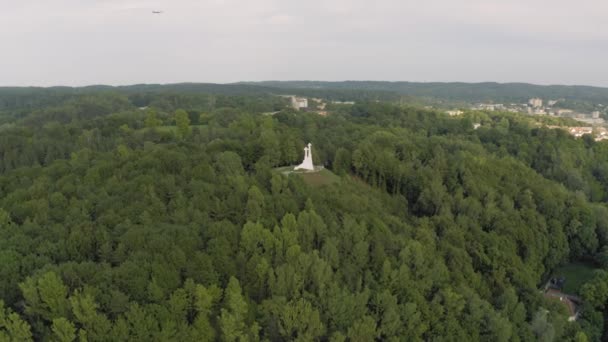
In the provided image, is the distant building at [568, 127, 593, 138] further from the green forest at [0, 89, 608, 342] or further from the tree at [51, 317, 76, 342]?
the tree at [51, 317, 76, 342]

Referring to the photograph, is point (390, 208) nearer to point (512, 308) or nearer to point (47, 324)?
point (512, 308)

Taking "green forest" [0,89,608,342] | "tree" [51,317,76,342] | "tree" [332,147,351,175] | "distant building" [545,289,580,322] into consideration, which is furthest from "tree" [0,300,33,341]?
"distant building" [545,289,580,322]

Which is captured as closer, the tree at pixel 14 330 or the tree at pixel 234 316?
the tree at pixel 14 330

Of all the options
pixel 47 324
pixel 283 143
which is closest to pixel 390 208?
pixel 283 143

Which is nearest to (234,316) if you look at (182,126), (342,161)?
(342,161)

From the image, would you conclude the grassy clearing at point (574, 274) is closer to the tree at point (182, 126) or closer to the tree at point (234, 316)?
the tree at point (234, 316)

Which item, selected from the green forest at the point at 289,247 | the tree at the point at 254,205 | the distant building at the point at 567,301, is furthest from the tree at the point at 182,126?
the distant building at the point at 567,301

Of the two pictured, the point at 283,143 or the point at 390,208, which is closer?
the point at 390,208

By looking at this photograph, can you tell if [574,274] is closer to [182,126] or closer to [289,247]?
[289,247]
